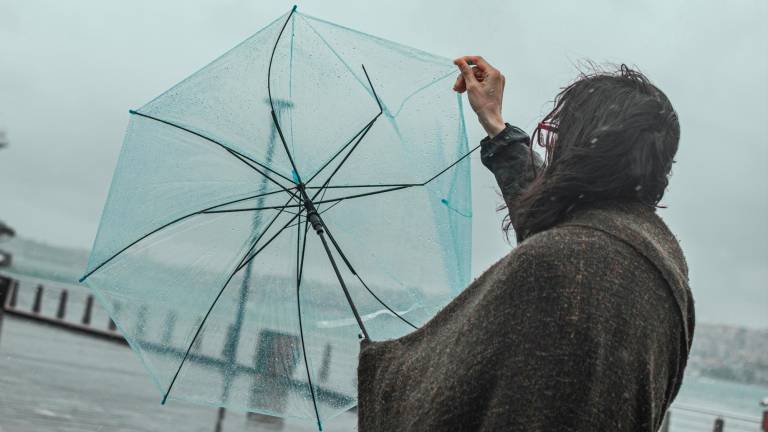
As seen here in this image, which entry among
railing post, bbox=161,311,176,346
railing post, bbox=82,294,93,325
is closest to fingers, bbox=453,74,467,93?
railing post, bbox=161,311,176,346

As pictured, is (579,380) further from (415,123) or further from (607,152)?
(415,123)

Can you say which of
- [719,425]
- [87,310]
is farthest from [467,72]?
[87,310]

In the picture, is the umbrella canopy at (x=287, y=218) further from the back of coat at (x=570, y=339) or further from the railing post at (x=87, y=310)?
the railing post at (x=87, y=310)

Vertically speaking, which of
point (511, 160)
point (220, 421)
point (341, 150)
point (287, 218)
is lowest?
point (220, 421)

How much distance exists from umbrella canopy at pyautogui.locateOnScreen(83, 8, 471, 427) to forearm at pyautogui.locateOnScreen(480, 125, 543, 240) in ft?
2.62

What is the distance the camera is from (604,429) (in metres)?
1.51

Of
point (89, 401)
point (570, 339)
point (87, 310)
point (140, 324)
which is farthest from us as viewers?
point (87, 310)

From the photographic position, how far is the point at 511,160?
2.49 meters

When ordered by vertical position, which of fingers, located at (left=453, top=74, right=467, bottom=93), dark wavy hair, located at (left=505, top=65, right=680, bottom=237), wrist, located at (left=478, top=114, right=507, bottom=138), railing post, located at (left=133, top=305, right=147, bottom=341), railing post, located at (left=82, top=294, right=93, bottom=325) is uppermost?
fingers, located at (left=453, top=74, right=467, bottom=93)

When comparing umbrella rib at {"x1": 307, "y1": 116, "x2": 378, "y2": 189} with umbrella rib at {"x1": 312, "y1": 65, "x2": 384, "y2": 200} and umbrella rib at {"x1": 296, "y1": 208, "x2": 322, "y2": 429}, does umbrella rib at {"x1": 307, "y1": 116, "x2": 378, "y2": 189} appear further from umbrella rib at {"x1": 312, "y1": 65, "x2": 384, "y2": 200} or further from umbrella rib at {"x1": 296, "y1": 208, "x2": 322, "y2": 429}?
umbrella rib at {"x1": 296, "y1": 208, "x2": 322, "y2": 429}

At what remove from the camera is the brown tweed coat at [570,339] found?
1.50 metres

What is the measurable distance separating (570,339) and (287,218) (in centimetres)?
204

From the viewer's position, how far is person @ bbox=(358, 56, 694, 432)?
4.94 ft

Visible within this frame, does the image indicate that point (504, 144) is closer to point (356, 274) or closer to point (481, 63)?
point (481, 63)
